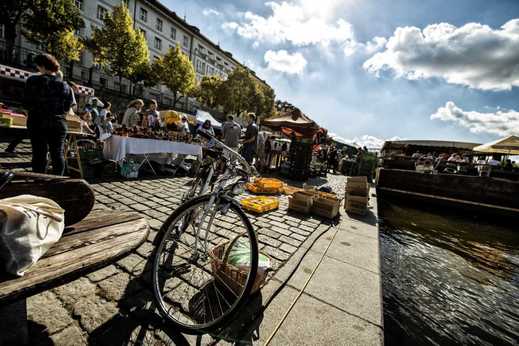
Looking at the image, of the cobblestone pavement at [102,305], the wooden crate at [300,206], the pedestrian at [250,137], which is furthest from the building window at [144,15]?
the cobblestone pavement at [102,305]

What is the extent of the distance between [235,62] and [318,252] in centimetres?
6304

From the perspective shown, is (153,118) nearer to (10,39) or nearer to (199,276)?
(199,276)

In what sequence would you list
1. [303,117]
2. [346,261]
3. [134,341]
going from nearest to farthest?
[134,341]
[346,261]
[303,117]

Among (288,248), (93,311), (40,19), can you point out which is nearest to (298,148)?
(288,248)

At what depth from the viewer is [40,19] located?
18625 mm

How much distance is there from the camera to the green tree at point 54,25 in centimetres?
1847

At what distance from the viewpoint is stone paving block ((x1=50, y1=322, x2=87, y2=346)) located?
1.44 metres

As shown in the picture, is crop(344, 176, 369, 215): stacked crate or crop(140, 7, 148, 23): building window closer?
crop(344, 176, 369, 215): stacked crate

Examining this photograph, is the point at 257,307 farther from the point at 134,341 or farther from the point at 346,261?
the point at 346,261

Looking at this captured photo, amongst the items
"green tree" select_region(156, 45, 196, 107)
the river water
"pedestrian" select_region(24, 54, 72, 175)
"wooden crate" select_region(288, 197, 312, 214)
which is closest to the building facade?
"green tree" select_region(156, 45, 196, 107)

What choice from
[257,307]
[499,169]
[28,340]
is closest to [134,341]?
[28,340]

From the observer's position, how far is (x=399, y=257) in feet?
13.0

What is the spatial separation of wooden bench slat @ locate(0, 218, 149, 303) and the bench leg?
0.51m

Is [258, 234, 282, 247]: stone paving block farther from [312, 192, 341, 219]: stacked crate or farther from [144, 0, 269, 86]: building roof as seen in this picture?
[144, 0, 269, 86]: building roof
